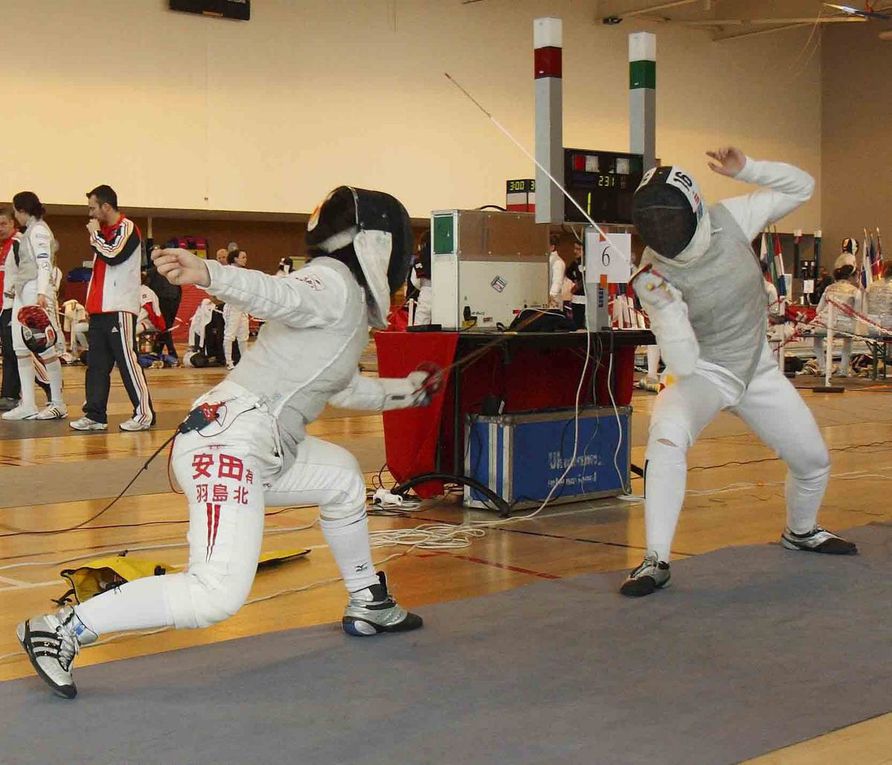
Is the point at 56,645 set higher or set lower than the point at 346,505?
lower

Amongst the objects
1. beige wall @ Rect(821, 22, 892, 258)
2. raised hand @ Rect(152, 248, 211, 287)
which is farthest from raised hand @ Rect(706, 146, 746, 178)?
beige wall @ Rect(821, 22, 892, 258)

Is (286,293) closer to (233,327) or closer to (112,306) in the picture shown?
(112,306)

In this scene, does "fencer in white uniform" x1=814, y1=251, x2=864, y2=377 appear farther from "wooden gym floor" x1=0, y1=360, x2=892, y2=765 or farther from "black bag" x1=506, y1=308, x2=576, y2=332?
"black bag" x1=506, y1=308, x2=576, y2=332

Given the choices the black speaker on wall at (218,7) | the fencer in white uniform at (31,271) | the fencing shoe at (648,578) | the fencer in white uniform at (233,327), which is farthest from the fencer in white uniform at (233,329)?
the fencing shoe at (648,578)

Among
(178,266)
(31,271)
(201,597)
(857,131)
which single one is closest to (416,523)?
(201,597)

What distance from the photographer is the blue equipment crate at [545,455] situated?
16.5ft

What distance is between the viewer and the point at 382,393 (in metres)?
3.13

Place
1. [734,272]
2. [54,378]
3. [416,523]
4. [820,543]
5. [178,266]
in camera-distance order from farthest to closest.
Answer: [54,378] → [416,523] → [820,543] → [734,272] → [178,266]

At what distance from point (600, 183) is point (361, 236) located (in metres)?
2.98

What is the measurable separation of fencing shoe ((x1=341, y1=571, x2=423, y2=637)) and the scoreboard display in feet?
9.18

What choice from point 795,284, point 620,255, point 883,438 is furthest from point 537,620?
point 795,284

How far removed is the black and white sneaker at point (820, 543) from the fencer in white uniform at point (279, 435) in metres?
1.61

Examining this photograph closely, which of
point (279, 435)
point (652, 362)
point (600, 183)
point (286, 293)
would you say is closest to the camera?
point (286, 293)

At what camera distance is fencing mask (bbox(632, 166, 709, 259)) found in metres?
3.62
